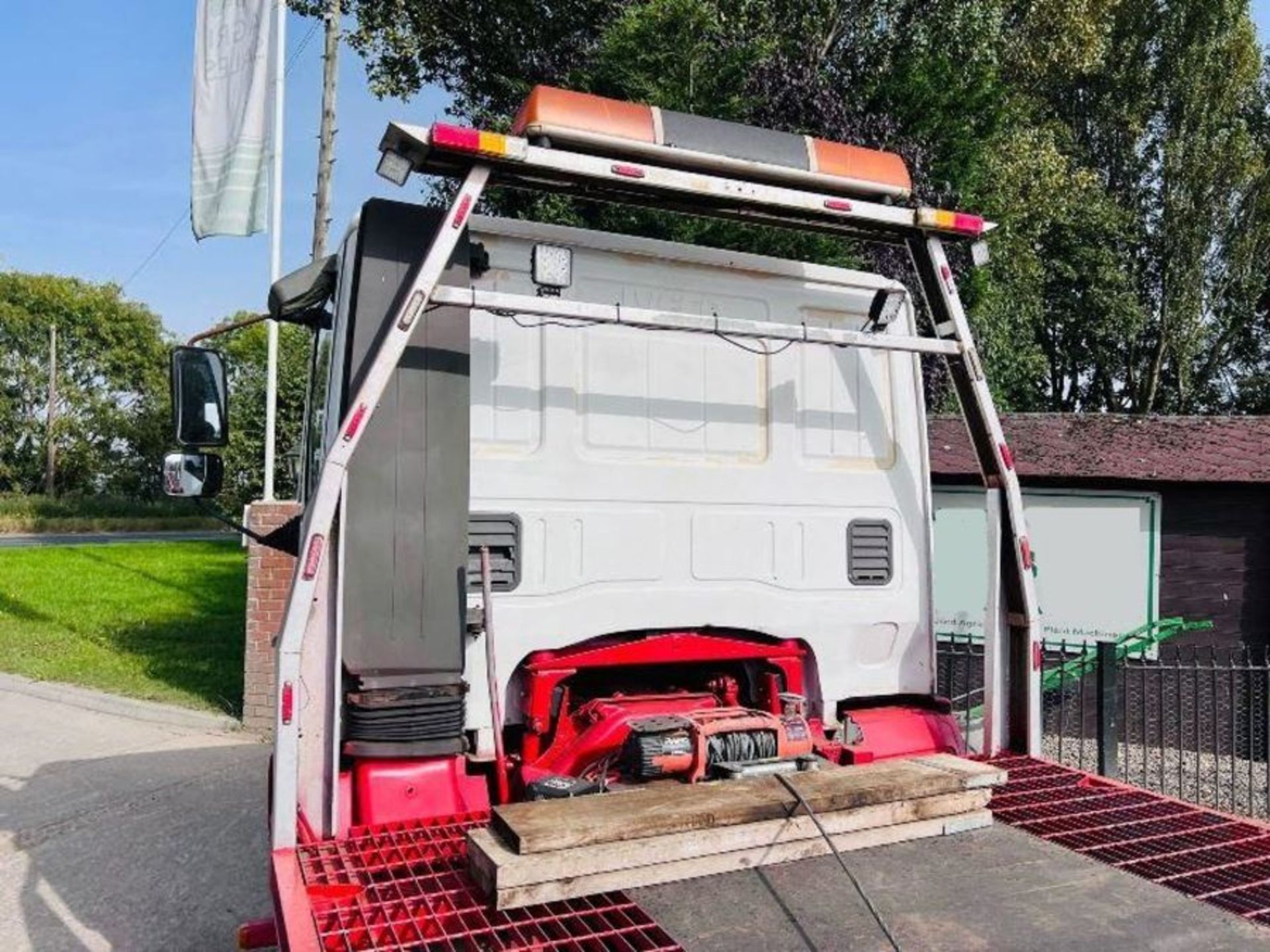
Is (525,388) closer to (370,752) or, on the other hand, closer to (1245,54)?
(370,752)

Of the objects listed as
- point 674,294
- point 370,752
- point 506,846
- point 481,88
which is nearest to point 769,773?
point 506,846

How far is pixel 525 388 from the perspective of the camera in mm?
3465

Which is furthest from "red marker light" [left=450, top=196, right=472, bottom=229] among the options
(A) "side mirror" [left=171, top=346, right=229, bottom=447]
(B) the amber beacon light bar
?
(A) "side mirror" [left=171, top=346, right=229, bottom=447]

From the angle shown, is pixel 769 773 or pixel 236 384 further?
pixel 236 384

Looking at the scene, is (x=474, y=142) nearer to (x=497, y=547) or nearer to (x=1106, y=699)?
(x=497, y=547)

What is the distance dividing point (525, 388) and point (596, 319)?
0.55 meters

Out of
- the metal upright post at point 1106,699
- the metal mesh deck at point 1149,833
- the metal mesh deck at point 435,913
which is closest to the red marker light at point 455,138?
the metal mesh deck at point 435,913

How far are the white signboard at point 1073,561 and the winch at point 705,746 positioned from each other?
19.3 ft

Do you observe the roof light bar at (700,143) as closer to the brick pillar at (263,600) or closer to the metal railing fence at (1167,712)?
the metal railing fence at (1167,712)

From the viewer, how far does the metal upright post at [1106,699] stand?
6.12m

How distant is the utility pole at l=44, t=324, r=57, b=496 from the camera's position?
45.8 meters

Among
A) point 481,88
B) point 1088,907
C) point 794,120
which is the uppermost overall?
point 481,88

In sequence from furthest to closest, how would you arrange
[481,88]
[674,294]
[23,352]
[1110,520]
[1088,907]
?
A: [23,352]
[481,88]
[1110,520]
[674,294]
[1088,907]

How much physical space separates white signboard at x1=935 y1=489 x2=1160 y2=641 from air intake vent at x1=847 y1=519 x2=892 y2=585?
5115mm
